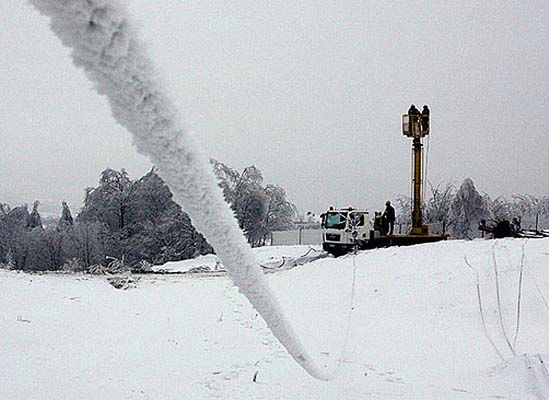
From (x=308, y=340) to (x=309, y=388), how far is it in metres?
2.65

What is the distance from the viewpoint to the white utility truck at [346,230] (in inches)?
802

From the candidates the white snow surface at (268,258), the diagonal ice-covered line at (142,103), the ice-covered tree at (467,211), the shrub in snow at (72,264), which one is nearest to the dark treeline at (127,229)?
the shrub in snow at (72,264)

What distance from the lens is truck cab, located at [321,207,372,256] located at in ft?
66.8

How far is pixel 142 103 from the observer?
4.00 ft

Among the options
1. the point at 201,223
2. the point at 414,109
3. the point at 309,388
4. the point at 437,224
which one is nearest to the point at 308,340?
the point at 309,388

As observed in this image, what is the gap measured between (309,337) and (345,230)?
12544 millimetres

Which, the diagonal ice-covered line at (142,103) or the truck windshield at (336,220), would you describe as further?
the truck windshield at (336,220)

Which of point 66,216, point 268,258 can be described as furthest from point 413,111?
point 66,216

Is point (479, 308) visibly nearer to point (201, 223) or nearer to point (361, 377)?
point (361, 377)

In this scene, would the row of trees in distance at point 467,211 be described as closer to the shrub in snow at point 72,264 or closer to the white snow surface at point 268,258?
the white snow surface at point 268,258

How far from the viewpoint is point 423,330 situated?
8.84 metres

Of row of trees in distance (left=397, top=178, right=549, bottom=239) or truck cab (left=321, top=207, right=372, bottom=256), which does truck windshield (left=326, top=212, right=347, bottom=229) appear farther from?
row of trees in distance (left=397, top=178, right=549, bottom=239)

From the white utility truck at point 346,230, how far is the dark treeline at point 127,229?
427 inches

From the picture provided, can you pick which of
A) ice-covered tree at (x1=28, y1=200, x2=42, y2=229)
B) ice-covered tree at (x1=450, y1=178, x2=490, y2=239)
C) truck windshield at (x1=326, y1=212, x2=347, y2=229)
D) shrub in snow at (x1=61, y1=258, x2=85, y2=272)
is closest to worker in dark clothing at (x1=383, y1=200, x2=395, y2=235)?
truck windshield at (x1=326, y1=212, x2=347, y2=229)
